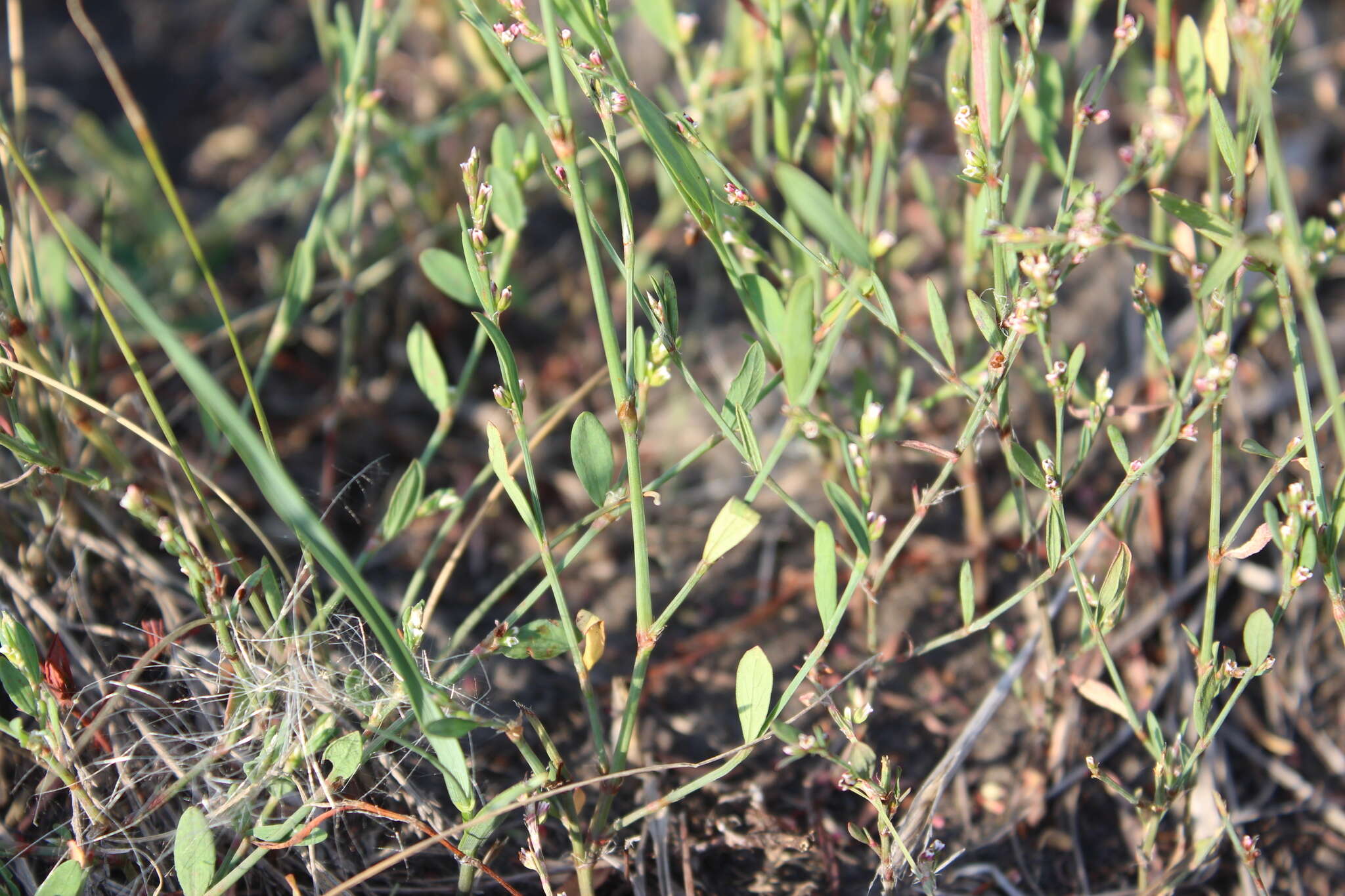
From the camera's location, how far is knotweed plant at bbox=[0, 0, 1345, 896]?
2.92 ft

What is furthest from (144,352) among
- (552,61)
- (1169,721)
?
(1169,721)

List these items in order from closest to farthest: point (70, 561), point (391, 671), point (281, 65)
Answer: point (391, 671) → point (70, 561) → point (281, 65)

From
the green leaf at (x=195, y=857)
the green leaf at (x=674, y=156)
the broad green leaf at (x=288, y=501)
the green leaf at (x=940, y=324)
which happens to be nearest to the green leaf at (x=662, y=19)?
the green leaf at (x=674, y=156)

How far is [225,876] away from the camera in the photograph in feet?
2.98

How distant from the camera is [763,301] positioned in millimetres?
Result: 932

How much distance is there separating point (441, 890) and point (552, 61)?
88cm

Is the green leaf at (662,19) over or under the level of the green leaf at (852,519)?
over

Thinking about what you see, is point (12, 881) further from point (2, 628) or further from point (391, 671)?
point (391, 671)

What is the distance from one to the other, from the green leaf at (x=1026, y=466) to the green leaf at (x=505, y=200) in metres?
0.59

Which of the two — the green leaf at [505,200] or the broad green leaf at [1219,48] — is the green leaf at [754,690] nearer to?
the green leaf at [505,200]

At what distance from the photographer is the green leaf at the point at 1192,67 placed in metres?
1.11

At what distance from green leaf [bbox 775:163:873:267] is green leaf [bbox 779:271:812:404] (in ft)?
0.27

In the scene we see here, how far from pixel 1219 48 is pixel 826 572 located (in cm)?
72

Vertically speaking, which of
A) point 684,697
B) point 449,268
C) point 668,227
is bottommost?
point 684,697
